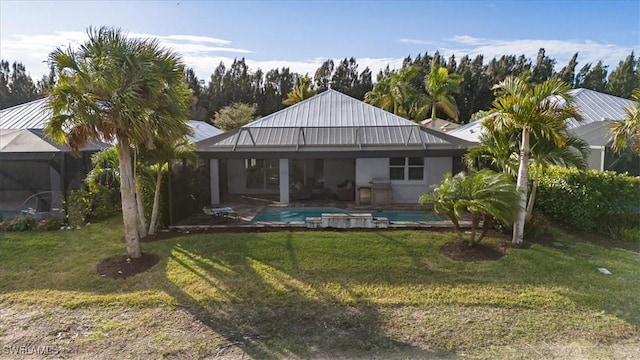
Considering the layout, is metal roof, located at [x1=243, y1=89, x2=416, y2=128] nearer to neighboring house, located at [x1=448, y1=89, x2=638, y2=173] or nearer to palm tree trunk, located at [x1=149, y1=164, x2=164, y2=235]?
neighboring house, located at [x1=448, y1=89, x2=638, y2=173]

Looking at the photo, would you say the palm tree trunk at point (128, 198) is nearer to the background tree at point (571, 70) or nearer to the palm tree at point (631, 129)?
the palm tree at point (631, 129)

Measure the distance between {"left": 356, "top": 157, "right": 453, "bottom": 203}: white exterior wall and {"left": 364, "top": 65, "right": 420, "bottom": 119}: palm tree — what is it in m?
17.6

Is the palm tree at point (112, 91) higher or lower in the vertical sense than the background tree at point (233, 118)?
lower

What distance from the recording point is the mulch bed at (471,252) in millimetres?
8328

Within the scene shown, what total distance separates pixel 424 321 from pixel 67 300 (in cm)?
596

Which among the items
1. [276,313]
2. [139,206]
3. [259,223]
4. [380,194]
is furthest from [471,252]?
[139,206]

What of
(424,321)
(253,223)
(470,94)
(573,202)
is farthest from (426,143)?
(470,94)

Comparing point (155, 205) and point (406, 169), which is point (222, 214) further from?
point (406, 169)

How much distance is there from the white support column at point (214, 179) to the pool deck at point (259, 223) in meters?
0.39

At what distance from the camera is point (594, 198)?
9.76 meters

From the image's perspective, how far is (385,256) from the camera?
8469 millimetres

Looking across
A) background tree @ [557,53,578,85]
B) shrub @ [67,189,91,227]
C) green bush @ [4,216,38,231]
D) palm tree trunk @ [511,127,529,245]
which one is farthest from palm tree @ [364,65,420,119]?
green bush @ [4,216,38,231]

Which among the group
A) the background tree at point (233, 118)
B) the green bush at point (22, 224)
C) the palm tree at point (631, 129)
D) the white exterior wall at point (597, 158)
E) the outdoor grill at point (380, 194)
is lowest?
the green bush at point (22, 224)

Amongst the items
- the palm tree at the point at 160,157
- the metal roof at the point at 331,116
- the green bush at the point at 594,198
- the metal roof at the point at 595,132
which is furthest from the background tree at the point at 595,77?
the palm tree at the point at 160,157
